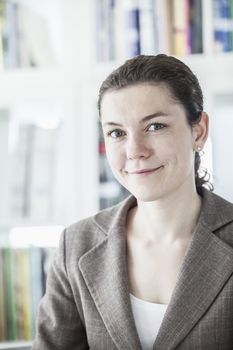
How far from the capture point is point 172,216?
1294 millimetres

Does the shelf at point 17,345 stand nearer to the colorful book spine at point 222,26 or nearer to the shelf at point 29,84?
the shelf at point 29,84

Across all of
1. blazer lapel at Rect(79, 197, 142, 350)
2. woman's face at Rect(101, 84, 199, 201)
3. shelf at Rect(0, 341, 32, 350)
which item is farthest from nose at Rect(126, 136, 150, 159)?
shelf at Rect(0, 341, 32, 350)

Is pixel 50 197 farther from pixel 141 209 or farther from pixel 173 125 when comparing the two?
pixel 173 125

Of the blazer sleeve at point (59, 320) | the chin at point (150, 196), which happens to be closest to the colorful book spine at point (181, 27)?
the chin at point (150, 196)

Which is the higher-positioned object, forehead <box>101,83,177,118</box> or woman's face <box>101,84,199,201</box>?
forehead <box>101,83,177,118</box>

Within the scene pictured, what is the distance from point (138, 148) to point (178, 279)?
327 mm

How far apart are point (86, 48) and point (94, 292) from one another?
0.83 meters

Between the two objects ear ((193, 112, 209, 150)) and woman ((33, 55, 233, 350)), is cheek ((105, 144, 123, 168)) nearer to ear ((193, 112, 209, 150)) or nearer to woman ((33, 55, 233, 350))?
woman ((33, 55, 233, 350))

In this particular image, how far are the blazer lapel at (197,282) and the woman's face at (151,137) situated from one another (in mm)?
147

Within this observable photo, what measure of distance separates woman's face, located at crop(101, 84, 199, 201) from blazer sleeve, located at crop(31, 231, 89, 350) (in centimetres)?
34

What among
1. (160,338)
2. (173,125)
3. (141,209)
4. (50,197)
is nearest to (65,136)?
(50,197)

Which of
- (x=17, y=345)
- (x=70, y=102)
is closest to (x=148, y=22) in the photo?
(x=70, y=102)

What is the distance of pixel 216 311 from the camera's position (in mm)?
1157

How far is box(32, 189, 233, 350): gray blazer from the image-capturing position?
1165 millimetres
